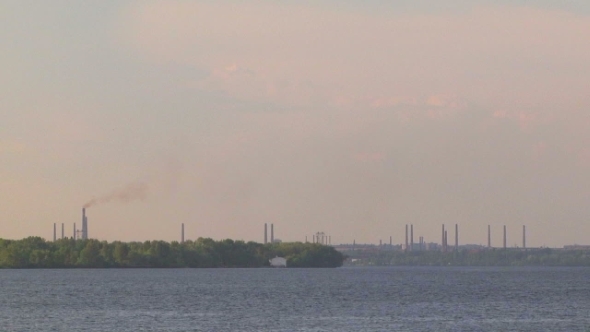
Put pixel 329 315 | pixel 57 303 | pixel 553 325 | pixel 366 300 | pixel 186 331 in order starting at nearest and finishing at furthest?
pixel 186 331, pixel 553 325, pixel 329 315, pixel 57 303, pixel 366 300

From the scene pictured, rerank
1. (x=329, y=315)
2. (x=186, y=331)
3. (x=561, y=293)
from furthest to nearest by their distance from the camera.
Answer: (x=561, y=293)
(x=329, y=315)
(x=186, y=331)

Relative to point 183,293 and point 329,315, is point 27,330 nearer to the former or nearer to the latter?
point 329,315

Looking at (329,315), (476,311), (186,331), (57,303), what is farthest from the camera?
(57,303)

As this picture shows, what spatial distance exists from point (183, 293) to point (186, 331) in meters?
48.2

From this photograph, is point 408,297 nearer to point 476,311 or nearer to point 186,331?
point 476,311

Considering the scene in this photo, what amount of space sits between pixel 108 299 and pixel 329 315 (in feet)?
101

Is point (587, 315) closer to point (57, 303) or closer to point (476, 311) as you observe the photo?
point (476, 311)

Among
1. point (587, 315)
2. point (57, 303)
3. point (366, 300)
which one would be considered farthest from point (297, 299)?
point (587, 315)

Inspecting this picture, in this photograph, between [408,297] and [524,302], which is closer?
→ [524,302]

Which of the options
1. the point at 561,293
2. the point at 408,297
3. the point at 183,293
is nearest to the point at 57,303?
the point at 183,293

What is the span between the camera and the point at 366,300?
10644 cm

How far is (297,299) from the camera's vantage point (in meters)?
108

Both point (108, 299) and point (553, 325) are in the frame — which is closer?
point (553, 325)

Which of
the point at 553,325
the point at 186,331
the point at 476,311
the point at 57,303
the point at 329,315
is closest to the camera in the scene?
the point at 186,331
